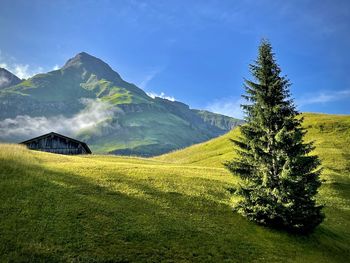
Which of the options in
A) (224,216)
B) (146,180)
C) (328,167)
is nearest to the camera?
(224,216)

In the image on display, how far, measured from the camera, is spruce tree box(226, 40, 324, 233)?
103 ft

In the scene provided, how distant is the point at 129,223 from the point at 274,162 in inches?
585

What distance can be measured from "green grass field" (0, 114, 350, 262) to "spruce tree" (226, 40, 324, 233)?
1.63 meters

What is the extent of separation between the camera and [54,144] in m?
82.3

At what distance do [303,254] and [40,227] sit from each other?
20871mm

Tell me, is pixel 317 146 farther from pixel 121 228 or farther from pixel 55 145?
pixel 121 228

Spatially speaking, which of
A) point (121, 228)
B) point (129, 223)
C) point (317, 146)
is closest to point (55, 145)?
point (129, 223)

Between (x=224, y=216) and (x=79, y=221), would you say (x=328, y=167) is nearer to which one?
(x=224, y=216)

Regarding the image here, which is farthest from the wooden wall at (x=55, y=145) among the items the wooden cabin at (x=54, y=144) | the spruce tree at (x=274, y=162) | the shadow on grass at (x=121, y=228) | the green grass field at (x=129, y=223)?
the spruce tree at (x=274, y=162)

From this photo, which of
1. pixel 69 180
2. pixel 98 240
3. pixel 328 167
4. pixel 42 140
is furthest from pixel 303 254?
pixel 42 140

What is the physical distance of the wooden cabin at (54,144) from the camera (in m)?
79.5

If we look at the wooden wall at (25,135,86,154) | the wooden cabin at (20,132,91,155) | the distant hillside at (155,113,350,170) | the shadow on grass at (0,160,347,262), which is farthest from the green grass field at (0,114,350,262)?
the distant hillside at (155,113,350,170)

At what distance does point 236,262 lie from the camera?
25047 mm

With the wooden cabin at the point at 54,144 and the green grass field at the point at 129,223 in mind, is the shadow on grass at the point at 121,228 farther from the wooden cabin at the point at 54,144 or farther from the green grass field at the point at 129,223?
the wooden cabin at the point at 54,144
